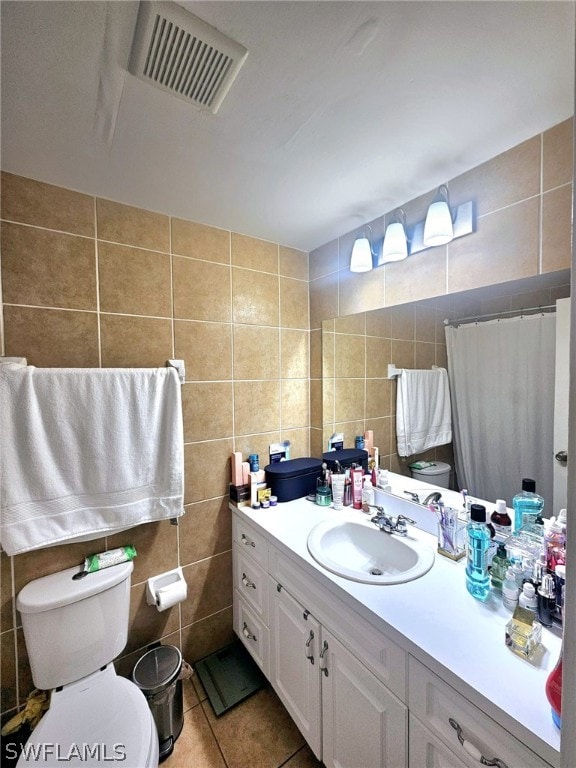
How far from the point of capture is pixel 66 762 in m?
0.86

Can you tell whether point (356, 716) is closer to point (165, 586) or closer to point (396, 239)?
point (165, 586)

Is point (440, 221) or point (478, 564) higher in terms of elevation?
point (440, 221)

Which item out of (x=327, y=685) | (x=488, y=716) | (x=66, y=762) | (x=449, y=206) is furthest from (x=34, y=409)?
(x=449, y=206)

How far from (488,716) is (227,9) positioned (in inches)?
60.3

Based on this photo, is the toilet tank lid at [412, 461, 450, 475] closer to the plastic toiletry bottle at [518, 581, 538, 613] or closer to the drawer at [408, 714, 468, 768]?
the plastic toiletry bottle at [518, 581, 538, 613]

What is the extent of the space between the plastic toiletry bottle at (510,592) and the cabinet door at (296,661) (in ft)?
1.90

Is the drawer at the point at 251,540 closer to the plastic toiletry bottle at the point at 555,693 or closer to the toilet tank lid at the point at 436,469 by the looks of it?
the toilet tank lid at the point at 436,469

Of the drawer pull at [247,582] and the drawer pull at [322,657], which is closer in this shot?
the drawer pull at [322,657]

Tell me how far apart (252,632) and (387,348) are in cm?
151

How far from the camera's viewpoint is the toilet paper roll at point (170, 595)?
4.31ft

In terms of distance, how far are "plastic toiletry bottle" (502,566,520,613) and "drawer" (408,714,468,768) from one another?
0.36 m

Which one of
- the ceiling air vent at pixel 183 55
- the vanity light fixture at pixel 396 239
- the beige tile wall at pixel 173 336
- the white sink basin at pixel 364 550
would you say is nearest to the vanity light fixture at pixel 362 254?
the vanity light fixture at pixel 396 239

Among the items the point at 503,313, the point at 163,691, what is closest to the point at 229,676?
the point at 163,691

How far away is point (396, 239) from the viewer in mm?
1287
